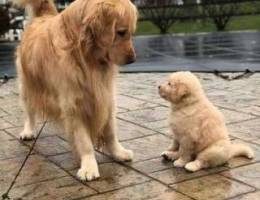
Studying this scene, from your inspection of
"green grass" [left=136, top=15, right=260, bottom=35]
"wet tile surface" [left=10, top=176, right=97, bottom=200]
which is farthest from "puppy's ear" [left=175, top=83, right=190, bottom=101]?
"green grass" [left=136, top=15, right=260, bottom=35]

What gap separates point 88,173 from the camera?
5.10 meters

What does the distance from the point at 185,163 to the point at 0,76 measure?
7.10 meters

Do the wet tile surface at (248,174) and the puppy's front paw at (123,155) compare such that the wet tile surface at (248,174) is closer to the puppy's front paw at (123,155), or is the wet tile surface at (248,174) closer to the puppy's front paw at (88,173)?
the puppy's front paw at (123,155)

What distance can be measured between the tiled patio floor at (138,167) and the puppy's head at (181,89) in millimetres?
658

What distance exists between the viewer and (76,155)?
5.38m

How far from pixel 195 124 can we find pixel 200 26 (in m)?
21.9

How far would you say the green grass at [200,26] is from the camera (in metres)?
24.6

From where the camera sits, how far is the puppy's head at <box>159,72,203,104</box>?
5039mm

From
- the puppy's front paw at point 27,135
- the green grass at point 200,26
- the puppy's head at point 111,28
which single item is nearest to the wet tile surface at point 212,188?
the puppy's head at point 111,28

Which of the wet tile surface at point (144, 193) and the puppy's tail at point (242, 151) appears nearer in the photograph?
the wet tile surface at point (144, 193)

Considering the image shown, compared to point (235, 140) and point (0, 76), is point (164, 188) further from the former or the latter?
point (0, 76)

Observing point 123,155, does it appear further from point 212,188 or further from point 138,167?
point 212,188

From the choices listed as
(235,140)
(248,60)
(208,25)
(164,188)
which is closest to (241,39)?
(248,60)

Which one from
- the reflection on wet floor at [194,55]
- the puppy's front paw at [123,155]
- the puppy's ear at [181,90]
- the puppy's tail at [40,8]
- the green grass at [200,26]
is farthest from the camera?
the green grass at [200,26]
